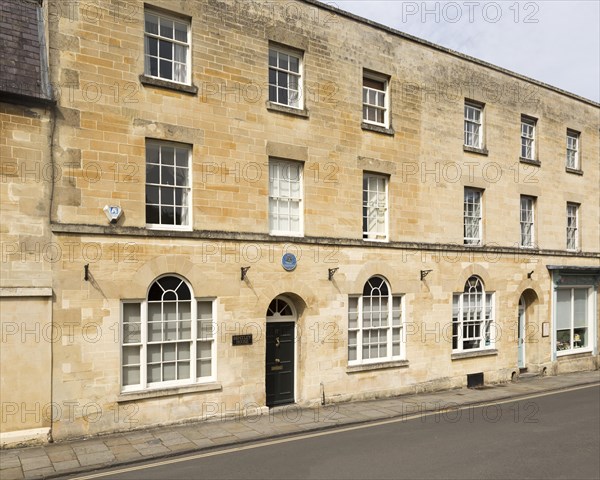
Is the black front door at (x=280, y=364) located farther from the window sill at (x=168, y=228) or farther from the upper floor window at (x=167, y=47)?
the upper floor window at (x=167, y=47)

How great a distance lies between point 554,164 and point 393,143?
8597 mm

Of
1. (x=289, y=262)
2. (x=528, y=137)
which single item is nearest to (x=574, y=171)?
(x=528, y=137)

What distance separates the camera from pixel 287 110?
45.4 ft

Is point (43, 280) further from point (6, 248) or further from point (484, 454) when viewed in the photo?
point (484, 454)

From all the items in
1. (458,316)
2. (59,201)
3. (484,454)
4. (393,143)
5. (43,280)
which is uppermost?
(393,143)

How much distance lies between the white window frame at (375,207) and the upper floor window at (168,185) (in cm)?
541

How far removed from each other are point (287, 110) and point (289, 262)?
12.8 ft

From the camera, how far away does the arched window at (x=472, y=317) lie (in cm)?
1736

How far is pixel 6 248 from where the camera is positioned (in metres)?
10.4

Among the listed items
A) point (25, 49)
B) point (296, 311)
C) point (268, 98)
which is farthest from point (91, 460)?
point (268, 98)

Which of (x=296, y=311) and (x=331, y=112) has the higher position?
(x=331, y=112)

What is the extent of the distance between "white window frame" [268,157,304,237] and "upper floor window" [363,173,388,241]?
228 centimetres

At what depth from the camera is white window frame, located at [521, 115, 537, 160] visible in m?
20.0

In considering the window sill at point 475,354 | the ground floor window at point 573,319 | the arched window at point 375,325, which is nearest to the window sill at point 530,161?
the ground floor window at point 573,319
